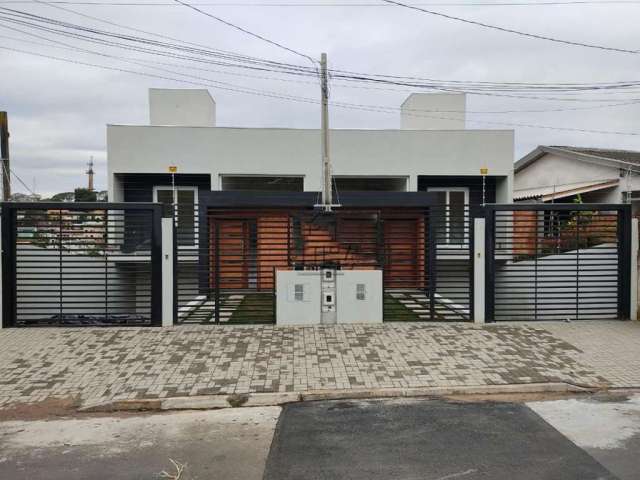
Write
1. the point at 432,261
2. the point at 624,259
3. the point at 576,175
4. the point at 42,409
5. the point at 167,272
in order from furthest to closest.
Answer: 1. the point at 576,175
2. the point at 624,259
3. the point at 432,261
4. the point at 167,272
5. the point at 42,409

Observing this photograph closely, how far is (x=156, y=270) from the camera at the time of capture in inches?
384

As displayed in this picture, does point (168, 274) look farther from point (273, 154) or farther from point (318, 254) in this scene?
point (273, 154)

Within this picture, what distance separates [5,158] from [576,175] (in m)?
20.3

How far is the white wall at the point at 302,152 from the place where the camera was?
16.2m

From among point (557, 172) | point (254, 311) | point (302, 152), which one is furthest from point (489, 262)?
point (557, 172)

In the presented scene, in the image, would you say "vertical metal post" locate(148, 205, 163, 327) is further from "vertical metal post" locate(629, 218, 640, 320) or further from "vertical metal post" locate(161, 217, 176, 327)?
"vertical metal post" locate(629, 218, 640, 320)

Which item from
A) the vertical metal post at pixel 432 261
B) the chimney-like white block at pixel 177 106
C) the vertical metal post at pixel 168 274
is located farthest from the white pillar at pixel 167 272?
the chimney-like white block at pixel 177 106

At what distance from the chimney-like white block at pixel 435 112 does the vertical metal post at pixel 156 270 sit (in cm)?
1087

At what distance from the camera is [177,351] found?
8234 millimetres

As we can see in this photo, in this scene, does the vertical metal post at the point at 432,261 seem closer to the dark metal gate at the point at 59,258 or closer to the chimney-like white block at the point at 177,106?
the dark metal gate at the point at 59,258

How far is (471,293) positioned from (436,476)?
6.10 meters

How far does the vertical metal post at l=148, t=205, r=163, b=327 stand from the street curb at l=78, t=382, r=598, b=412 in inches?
140

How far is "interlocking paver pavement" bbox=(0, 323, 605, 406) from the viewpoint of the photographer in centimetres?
684

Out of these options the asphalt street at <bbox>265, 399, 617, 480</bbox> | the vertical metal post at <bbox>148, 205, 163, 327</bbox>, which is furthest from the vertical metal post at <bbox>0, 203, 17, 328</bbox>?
the asphalt street at <bbox>265, 399, 617, 480</bbox>
